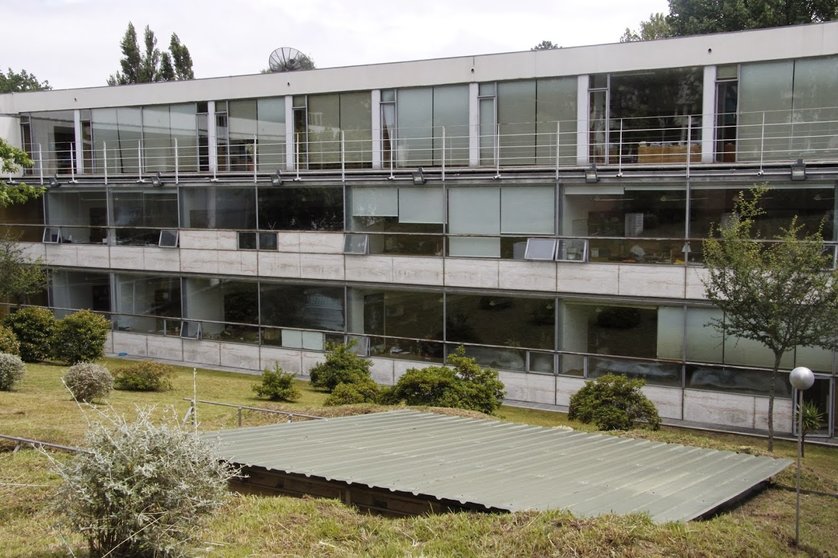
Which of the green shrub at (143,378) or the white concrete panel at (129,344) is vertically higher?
the green shrub at (143,378)

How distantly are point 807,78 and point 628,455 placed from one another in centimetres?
1358

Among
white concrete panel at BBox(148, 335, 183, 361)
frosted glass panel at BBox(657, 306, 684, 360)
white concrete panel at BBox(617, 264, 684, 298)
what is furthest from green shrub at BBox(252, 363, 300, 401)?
frosted glass panel at BBox(657, 306, 684, 360)

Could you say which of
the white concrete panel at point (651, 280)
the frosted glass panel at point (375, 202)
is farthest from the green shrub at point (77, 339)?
the white concrete panel at point (651, 280)

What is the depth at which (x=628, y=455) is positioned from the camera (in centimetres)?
1406

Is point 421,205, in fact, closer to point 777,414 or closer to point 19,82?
point 777,414

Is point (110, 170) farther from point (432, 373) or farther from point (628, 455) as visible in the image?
point (628, 455)

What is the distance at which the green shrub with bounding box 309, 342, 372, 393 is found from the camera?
25.7 meters

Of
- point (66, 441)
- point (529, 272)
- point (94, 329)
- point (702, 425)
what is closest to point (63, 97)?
point (94, 329)

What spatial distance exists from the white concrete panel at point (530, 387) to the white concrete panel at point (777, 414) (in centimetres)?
555

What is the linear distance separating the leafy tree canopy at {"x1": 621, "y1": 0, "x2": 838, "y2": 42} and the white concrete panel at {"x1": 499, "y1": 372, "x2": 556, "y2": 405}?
94.9 ft

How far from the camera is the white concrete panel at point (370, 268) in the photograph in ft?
91.3

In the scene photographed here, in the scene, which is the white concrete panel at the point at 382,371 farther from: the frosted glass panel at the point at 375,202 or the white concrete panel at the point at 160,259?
the white concrete panel at the point at 160,259

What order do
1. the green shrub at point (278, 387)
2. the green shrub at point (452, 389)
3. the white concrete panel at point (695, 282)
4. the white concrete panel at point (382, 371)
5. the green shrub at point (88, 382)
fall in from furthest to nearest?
the white concrete panel at point (382, 371) < the green shrub at point (278, 387) < the white concrete panel at point (695, 282) < the green shrub at point (452, 389) < the green shrub at point (88, 382)

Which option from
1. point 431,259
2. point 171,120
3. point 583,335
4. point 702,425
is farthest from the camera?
point 171,120
